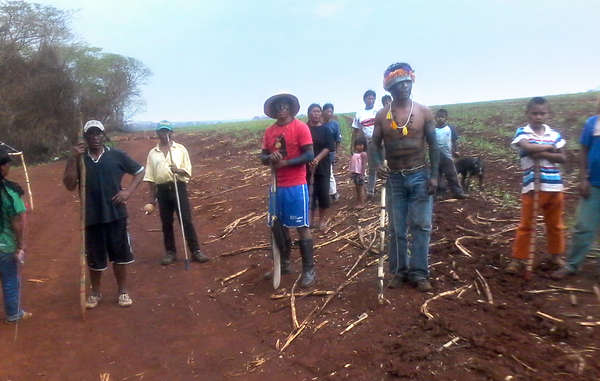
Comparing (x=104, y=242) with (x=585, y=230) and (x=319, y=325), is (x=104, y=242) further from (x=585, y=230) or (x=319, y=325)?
(x=585, y=230)

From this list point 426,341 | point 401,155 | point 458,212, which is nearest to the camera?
point 426,341

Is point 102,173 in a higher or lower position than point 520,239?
higher

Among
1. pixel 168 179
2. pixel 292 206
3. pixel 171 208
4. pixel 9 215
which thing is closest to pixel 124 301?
pixel 9 215

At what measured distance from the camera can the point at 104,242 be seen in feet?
17.4

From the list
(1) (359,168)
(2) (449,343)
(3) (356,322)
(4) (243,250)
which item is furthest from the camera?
(1) (359,168)

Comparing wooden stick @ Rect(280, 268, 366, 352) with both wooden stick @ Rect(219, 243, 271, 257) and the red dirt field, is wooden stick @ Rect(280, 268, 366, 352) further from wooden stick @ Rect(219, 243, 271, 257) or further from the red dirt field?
wooden stick @ Rect(219, 243, 271, 257)

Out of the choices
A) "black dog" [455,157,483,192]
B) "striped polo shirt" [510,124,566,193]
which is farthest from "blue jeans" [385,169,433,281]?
"black dog" [455,157,483,192]

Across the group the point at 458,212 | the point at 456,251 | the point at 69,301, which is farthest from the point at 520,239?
the point at 69,301

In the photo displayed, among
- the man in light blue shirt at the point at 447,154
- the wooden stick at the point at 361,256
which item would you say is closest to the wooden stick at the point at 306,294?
the wooden stick at the point at 361,256

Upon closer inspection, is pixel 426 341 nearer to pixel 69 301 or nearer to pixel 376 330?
pixel 376 330

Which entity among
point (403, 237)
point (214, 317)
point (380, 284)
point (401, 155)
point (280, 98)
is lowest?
point (214, 317)

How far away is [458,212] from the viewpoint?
310 inches

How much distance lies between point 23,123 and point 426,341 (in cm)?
2471

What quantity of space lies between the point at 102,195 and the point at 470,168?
703cm
